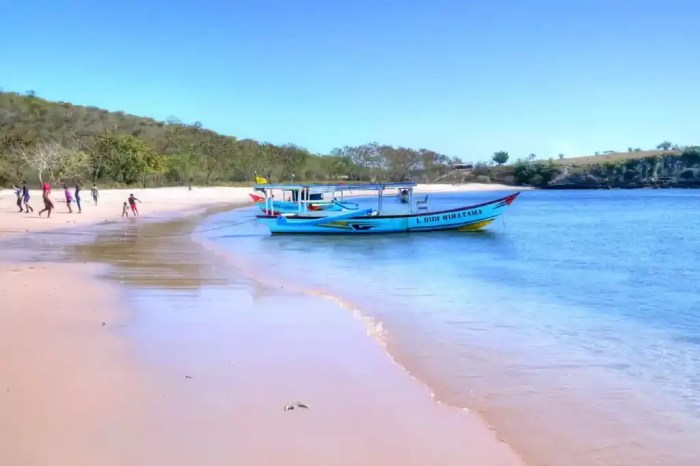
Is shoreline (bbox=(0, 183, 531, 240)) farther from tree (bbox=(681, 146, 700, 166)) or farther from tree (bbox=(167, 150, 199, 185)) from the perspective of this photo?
tree (bbox=(681, 146, 700, 166))

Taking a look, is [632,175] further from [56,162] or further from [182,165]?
[56,162]

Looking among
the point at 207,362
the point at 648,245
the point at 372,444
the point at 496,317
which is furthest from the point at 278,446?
the point at 648,245

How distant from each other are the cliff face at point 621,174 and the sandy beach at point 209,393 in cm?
13932

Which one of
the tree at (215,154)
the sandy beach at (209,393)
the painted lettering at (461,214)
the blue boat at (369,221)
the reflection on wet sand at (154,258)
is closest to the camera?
the sandy beach at (209,393)

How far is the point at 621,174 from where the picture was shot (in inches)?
5635

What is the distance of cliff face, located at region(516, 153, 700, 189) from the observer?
140m

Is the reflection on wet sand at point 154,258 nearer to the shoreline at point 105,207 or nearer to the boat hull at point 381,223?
the shoreline at point 105,207

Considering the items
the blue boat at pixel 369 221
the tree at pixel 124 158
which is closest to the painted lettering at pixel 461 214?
the blue boat at pixel 369 221

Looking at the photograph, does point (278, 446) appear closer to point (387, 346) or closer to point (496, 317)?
point (387, 346)

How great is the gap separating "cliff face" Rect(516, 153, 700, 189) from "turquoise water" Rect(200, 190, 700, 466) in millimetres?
123827

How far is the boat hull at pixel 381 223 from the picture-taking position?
27844 mm

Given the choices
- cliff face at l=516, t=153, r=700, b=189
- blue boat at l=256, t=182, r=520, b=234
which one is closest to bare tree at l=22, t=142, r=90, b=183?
blue boat at l=256, t=182, r=520, b=234

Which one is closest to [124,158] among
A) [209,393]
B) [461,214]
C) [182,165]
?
[182,165]

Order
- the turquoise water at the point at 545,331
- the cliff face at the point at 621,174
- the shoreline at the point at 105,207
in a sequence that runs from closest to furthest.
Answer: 1. the turquoise water at the point at 545,331
2. the shoreline at the point at 105,207
3. the cliff face at the point at 621,174
